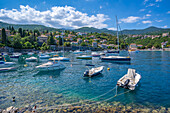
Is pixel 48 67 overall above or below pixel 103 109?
above

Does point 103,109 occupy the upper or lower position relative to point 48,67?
lower

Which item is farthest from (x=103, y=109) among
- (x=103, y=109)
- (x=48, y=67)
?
(x=48, y=67)

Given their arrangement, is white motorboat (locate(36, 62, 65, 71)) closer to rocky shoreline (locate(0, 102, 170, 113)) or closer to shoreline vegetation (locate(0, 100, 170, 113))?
shoreline vegetation (locate(0, 100, 170, 113))

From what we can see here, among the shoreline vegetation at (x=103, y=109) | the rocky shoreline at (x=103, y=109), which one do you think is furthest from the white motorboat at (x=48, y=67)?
the rocky shoreline at (x=103, y=109)

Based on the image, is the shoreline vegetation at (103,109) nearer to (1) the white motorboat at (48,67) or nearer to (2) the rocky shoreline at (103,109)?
(2) the rocky shoreline at (103,109)

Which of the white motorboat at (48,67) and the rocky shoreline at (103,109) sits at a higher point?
the white motorboat at (48,67)

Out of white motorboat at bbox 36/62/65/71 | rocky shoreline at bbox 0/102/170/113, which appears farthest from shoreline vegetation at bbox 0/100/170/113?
white motorboat at bbox 36/62/65/71

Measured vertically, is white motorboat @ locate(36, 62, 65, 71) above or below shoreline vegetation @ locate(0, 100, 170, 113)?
above

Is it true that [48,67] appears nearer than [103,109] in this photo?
No

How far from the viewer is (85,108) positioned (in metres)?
12.6

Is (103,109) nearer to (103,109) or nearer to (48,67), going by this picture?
(103,109)

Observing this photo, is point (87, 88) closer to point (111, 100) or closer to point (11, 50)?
point (111, 100)

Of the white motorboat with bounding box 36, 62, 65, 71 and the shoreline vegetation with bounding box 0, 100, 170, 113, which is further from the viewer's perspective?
the white motorboat with bounding box 36, 62, 65, 71

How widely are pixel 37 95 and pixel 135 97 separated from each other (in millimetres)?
13268
